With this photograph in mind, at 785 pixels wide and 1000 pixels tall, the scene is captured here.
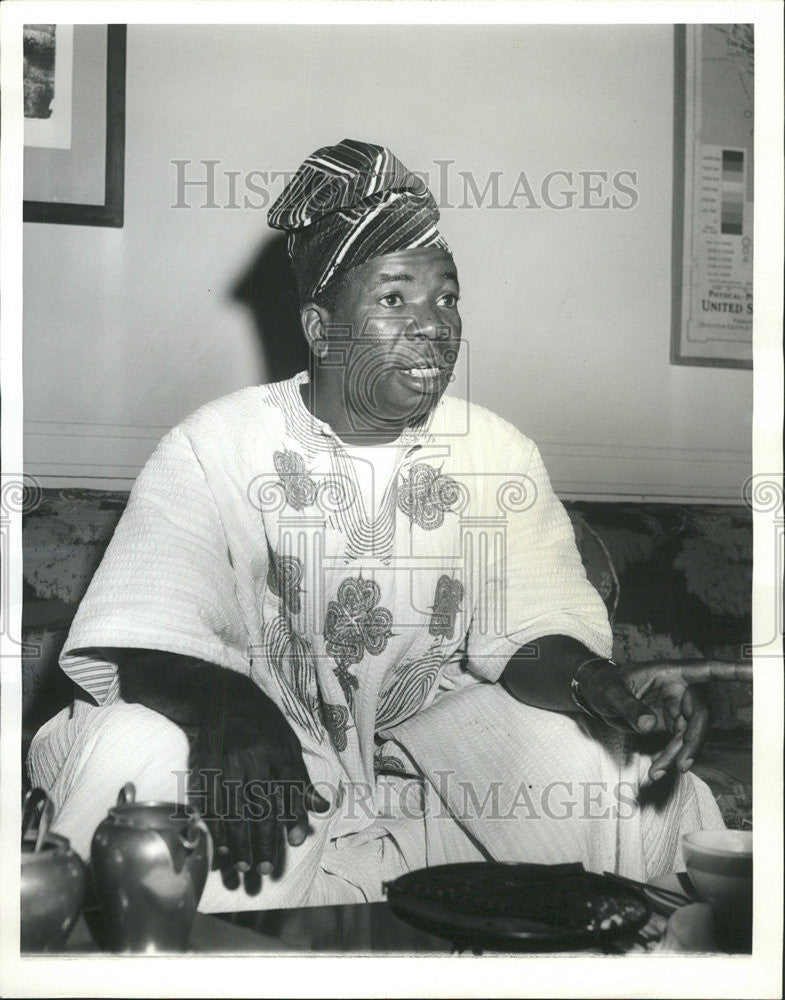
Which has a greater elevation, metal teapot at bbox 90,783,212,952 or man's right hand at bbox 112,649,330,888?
man's right hand at bbox 112,649,330,888

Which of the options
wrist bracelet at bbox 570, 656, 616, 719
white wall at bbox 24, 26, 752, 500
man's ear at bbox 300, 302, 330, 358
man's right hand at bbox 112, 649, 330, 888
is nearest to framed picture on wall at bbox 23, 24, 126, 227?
white wall at bbox 24, 26, 752, 500

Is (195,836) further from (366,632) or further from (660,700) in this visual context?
(660,700)

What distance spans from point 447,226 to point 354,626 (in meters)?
0.90

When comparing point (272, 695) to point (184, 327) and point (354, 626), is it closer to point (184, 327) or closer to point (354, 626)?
point (354, 626)

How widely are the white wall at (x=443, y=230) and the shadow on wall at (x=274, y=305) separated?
0.02 metres

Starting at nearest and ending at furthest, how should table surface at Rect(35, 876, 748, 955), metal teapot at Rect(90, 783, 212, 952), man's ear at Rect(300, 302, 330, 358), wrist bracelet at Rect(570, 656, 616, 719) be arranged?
metal teapot at Rect(90, 783, 212, 952) < table surface at Rect(35, 876, 748, 955) < wrist bracelet at Rect(570, 656, 616, 719) < man's ear at Rect(300, 302, 330, 358)

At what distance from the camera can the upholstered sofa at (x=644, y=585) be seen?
2156mm

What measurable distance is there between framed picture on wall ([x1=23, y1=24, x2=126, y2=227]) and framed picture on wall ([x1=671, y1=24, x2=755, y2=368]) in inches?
48.7

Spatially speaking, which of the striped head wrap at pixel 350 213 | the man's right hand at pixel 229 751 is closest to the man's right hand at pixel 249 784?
the man's right hand at pixel 229 751

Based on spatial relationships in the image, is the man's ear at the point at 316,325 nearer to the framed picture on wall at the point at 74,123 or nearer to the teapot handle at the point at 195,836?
the framed picture on wall at the point at 74,123

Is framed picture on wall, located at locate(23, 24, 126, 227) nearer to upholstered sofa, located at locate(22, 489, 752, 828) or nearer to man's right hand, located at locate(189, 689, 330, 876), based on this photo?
upholstered sofa, located at locate(22, 489, 752, 828)

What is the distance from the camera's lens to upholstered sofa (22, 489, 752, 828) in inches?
84.9

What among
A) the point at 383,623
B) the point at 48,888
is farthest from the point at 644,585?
the point at 48,888

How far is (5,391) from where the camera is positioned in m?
2.21
